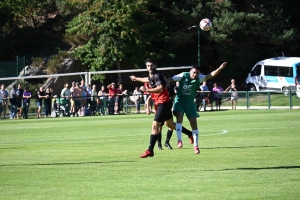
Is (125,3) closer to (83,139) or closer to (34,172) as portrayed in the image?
(83,139)

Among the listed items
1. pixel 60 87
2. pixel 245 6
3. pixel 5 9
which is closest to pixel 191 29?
pixel 245 6

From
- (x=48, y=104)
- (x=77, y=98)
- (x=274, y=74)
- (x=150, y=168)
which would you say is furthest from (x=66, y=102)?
(x=150, y=168)

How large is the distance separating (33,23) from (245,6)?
776 inches

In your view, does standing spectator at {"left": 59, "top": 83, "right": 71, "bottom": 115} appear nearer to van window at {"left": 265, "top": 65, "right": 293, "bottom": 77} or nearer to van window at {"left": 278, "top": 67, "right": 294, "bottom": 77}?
van window at {"left": 265, "top": 65, "right": 293, "bottom": 77}

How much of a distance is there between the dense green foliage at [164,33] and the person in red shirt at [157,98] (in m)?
39.8

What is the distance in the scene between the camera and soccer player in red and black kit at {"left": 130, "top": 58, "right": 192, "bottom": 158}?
1545 centimetres

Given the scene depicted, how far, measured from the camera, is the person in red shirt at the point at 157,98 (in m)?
15.5

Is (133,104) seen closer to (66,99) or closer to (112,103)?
(112,103)

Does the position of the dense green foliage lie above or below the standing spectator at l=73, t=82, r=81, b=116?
above

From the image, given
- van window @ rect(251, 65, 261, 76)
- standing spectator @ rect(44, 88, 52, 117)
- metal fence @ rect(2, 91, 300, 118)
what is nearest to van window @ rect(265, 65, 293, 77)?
van window @ rect(251, 65, 261, 76)

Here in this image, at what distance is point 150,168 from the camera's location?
541 inches

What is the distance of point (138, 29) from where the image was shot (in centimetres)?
5759

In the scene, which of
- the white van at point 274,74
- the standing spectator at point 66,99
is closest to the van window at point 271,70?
the white van at point 274,74

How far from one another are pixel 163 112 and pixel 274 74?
4086 cm
